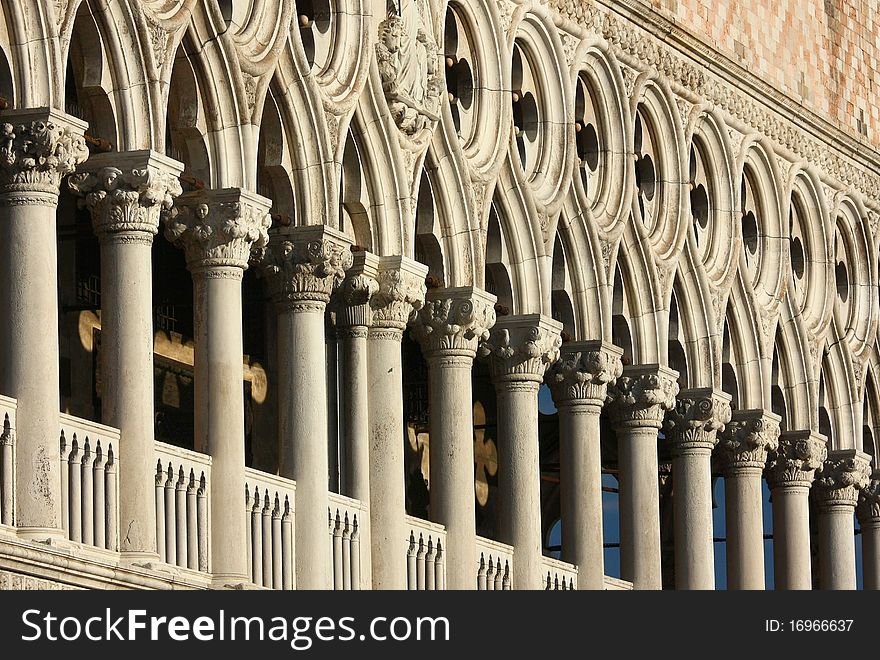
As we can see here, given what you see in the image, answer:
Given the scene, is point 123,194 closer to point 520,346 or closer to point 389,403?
point 389,403

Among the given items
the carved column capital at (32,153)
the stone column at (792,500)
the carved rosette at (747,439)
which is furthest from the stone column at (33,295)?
the stone column at (792,500)

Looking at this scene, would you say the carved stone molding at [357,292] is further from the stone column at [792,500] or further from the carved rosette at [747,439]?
the stone column at [792,500]

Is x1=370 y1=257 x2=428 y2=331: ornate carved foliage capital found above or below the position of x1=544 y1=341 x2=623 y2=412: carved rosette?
above

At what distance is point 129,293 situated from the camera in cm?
1745

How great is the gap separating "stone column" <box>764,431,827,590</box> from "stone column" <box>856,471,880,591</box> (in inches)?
63.6

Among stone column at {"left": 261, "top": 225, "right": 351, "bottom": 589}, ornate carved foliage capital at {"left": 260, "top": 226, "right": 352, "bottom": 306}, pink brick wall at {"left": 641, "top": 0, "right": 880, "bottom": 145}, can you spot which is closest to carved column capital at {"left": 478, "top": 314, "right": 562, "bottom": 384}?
stone column at {"left": 261, "top": 225, "right": 351, "bottom": 589}

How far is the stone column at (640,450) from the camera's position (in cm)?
2366

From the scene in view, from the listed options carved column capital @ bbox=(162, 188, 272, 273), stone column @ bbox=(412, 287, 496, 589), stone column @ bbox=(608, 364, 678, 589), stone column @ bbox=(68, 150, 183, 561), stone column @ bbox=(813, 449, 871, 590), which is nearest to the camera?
stone column @ bbox=(68, 150, 183, 561)

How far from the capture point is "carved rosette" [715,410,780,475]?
25812 millimetres

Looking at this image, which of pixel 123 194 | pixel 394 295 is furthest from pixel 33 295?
pixel 394 295

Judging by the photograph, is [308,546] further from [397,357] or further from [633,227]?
[633,227]

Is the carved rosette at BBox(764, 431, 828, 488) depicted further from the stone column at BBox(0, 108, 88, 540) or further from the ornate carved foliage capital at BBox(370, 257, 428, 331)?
the stone column at BBox(0, 108, 88, 540)

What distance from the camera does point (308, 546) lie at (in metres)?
19.1
